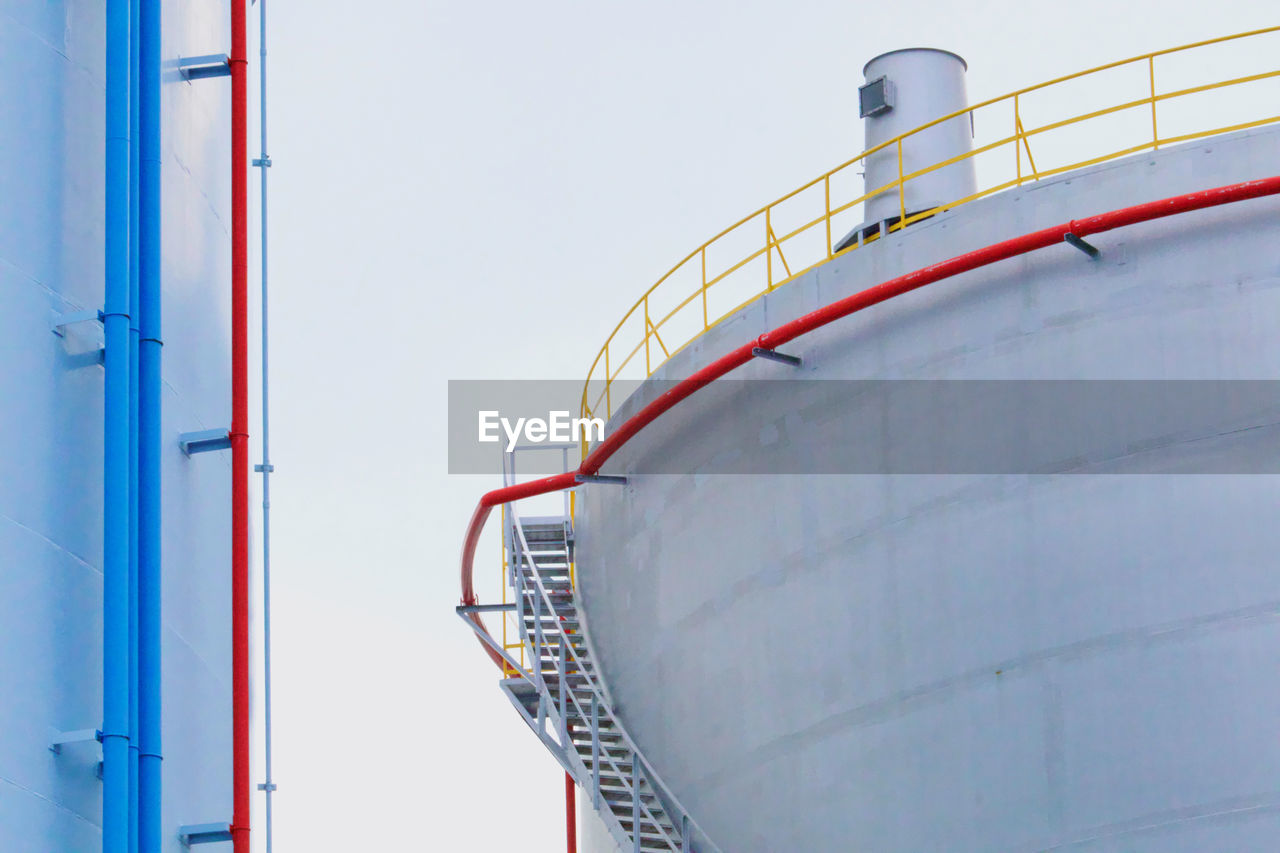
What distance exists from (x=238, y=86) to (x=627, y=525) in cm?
867

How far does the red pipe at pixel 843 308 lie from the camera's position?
13.2 m

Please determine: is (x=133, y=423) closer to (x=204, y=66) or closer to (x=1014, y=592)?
(x=204, y=66)

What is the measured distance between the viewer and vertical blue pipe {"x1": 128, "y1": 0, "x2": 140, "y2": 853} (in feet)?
28.7

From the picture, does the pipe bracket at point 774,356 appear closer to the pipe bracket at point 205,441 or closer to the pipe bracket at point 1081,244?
the pipe bracket at point 1081,244

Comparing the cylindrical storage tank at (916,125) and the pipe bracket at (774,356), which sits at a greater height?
the cylindrical storage tank at (916,125)

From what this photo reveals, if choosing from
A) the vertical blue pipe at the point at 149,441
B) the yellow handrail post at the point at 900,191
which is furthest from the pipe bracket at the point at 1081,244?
the vertical blue pipe at the point at 149,441

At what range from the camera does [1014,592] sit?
1358 centimetres

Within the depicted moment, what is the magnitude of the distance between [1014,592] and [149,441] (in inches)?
284

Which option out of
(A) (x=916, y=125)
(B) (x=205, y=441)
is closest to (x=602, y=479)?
(A) (x=916, y=125)

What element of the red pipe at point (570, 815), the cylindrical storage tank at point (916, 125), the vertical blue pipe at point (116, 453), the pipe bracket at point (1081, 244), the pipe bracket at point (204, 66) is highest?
Result: the cylindrical storage tank at point (916, 125)

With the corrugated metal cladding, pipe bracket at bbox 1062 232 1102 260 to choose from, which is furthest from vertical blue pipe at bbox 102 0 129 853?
pipe bracket at bbox 1062 232 1102 260

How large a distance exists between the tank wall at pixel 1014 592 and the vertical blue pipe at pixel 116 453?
737 centimetres

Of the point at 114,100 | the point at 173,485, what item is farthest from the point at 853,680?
the point at 114,100

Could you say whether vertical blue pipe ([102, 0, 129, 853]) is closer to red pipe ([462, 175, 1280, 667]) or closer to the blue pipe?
the blue pipe
